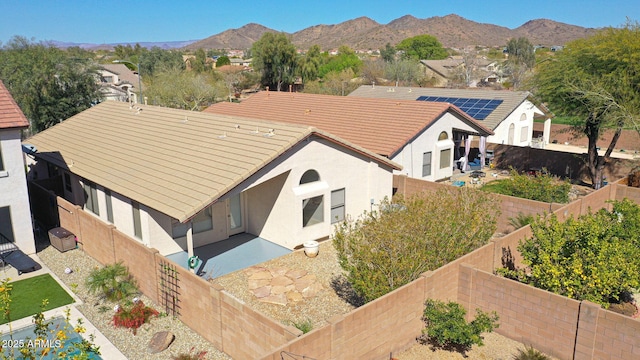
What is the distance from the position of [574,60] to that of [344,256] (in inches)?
853

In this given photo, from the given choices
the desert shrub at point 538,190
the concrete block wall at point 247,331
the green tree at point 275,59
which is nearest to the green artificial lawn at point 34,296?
the concrete block wall at point 247,331

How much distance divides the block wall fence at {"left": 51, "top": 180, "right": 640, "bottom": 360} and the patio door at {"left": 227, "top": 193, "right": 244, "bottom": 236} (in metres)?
4.82

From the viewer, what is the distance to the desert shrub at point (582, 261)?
12977 millimetres

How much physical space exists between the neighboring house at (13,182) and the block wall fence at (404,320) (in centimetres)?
635

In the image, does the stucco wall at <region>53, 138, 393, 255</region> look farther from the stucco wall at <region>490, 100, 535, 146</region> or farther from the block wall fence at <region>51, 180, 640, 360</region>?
the stucco wall at <region>490, 100, 535, 146</region>

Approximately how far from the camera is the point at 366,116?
2920 cm

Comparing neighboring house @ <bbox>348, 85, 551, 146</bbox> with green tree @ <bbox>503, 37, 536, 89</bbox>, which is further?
green tree @ <bbox>503, 37, 536, 89</bbox>

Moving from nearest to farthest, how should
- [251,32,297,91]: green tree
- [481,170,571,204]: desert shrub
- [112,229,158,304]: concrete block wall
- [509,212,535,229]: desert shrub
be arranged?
[112,229,158,304]: concrete block wall < [509,212,535,229]: desert shrub < [481,170,571,204]: desert shrub < [251,32,297,91]: green tree

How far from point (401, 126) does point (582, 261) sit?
1491cm

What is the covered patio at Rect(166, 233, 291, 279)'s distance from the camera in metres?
17.4

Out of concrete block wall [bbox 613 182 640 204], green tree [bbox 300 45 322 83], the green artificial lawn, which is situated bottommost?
the green artificial lawn

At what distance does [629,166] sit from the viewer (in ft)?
97.7

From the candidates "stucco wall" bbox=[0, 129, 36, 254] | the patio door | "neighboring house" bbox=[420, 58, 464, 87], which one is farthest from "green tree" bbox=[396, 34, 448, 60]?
"stucco wall" bbox=[0, 129, 36, 254]

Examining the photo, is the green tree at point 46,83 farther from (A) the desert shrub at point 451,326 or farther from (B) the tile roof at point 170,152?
(A) the desert shrub at point 451,326
